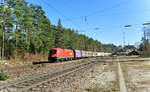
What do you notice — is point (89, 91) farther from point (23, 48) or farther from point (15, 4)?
point (23, 48)

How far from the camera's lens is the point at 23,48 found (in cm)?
3678

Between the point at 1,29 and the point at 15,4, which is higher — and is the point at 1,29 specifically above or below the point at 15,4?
below

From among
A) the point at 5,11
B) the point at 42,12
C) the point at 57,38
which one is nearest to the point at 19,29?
the point at 5,11

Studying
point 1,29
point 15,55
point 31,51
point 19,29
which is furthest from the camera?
point 31,51

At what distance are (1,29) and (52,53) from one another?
1216 centimetres

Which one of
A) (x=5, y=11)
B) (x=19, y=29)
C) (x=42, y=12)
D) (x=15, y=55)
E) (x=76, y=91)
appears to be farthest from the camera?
(x=42, y=12)

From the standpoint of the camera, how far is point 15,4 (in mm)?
28641

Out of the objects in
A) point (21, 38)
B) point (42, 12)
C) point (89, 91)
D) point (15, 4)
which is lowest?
point (89, 91)

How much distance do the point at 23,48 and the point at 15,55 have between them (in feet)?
18.9

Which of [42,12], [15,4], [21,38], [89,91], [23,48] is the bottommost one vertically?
[89,91]

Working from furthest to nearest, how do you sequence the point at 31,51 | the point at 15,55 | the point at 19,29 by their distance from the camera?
1. the point at 31,51
2. the point at 19,29
3. the point at 15,55

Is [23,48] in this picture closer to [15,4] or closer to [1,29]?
[1,29]

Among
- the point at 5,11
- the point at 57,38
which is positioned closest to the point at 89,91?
the point at 5,11

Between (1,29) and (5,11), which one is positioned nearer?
(5,11)
